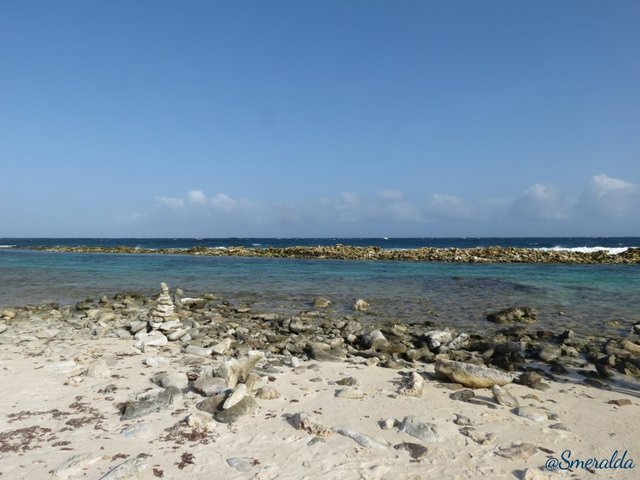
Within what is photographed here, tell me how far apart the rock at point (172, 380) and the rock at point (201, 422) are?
3.52 feet

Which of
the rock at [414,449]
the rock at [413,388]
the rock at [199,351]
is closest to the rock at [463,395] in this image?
the rock at [413,388]

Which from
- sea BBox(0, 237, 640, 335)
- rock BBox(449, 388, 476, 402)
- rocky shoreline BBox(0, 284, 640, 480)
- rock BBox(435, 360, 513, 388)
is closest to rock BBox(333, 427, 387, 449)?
rocky shoreline BBox(0, 284, 640, 480)

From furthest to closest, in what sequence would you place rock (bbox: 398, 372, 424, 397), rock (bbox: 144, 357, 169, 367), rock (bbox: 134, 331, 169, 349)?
1. rock (bbox: 134, 331, 169, 349)
2. rock (bbox: 144, 357, 169, 367)
3. rock (bbox: 398, 372, 424, 397)

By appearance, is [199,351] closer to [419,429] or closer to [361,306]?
[419,429]

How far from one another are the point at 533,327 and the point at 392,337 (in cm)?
433

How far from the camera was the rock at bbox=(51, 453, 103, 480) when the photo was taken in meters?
3.86

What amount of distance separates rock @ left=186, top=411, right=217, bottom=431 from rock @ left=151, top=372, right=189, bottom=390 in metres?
1.07

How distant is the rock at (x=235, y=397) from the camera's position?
206 inches

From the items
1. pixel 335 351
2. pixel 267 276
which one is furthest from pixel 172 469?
pixel 267 276

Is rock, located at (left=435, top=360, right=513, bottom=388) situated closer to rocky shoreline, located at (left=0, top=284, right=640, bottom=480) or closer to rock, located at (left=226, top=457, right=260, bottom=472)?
rocky shoreline, located at (left=0, top=284, right=640, bottom=480)

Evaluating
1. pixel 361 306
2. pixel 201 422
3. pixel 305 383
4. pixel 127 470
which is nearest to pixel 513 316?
pixel 361 306
